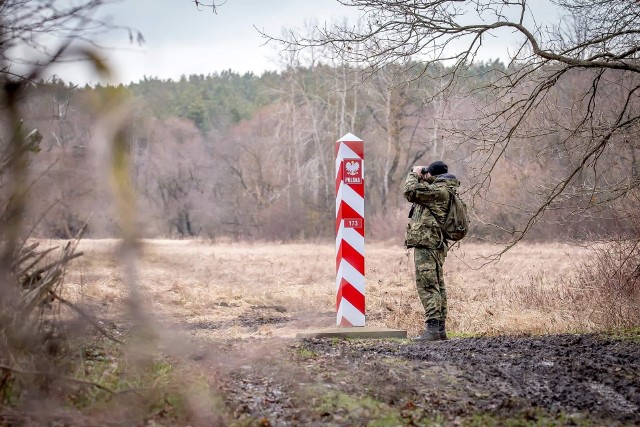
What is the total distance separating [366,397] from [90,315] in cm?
208

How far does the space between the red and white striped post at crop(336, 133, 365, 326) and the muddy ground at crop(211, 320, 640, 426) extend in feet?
4.56

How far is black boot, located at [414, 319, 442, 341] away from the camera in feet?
32.4

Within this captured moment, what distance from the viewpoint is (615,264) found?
39.8 ft

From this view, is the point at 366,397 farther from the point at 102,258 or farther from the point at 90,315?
the point at 102,258

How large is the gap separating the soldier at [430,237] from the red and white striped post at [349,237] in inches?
26.5

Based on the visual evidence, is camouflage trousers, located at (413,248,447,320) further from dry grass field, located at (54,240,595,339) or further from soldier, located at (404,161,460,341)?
dry grass field, located at (54,240,595,339)

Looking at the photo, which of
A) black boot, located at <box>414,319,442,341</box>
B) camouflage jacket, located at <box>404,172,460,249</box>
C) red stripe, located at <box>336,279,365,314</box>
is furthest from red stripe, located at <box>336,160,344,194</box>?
black boot, located at <box>414,319,442,341</box>

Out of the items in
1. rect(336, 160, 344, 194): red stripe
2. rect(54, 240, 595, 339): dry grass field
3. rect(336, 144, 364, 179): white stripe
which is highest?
rect(336, 144, 364, 179): white stripe

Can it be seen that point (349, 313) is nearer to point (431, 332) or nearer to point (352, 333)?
point (352, 333)

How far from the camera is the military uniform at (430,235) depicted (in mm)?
10000

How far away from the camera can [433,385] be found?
659cm

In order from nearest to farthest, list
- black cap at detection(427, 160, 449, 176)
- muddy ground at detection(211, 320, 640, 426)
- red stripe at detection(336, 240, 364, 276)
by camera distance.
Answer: muddy ground at detection(211, 320, 640, 426) < black cap at detection(427, 160, 449, 176) < red stripe at detection(336, 240, 364, 276)

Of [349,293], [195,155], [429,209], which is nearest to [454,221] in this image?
[429,209]

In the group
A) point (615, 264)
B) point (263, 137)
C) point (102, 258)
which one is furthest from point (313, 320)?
point (263, 137)
